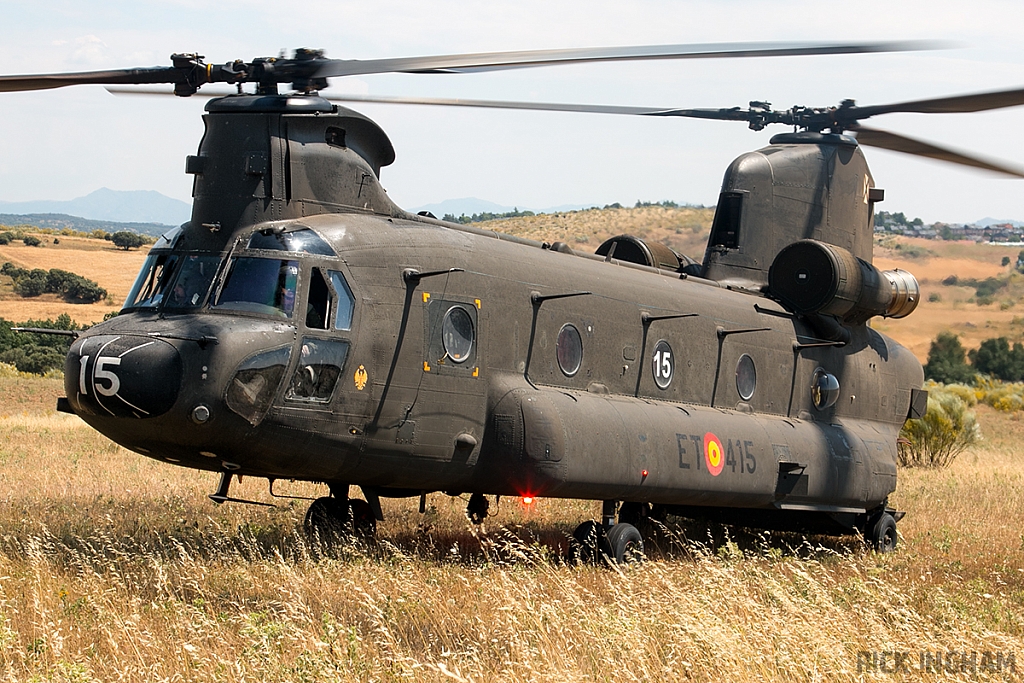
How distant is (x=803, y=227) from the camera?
1577 centimetres

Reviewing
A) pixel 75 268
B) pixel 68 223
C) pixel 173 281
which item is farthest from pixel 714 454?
pixel 68 223

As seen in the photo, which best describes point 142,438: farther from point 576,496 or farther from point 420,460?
point 576,496

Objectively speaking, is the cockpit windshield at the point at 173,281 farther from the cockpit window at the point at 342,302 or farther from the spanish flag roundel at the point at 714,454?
the spanish flag roundel at the point at 714,454

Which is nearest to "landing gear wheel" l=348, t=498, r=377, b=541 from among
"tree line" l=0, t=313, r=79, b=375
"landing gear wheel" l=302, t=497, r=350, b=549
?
"landing gear wheel" l=302, t=497, r=350, b=549

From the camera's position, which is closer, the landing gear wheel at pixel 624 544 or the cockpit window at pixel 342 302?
the cockpit window at pixel 342 302

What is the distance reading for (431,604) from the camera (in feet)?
28.1

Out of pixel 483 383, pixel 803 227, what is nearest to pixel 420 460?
pixel 483 383

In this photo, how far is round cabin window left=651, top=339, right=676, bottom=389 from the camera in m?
12.5

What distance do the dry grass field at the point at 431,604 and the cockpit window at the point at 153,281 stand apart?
2.11 metres

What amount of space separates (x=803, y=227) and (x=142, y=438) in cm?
997

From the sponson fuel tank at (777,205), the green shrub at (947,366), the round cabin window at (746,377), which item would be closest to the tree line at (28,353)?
the sponson fuel tank at (777,205)

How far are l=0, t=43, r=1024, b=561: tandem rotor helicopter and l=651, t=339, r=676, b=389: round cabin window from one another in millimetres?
31

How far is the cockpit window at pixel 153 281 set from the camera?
968 cm

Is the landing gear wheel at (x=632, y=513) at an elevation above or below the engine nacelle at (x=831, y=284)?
below
